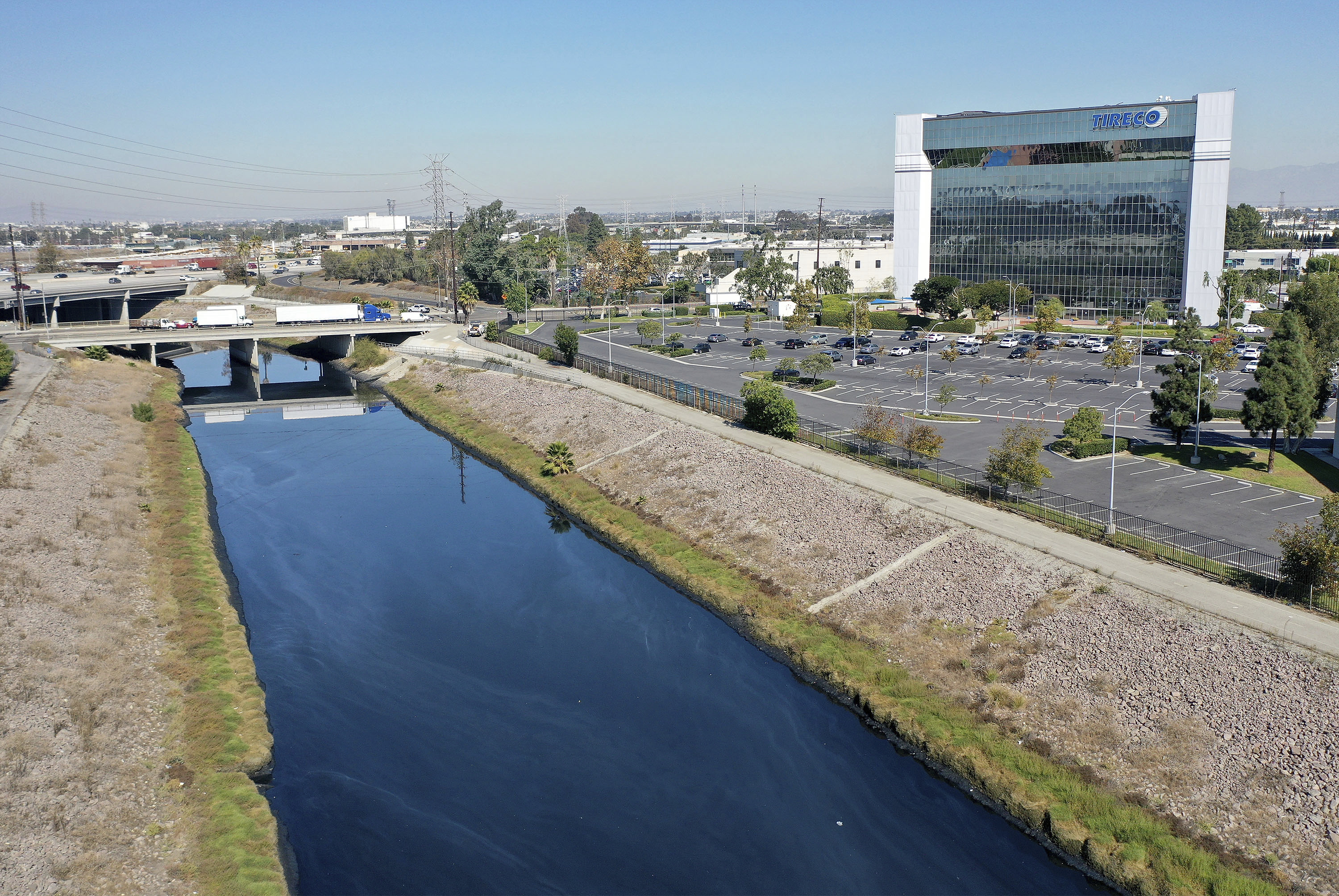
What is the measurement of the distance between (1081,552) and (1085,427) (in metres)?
13.5

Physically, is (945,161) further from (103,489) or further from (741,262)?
(103,489)

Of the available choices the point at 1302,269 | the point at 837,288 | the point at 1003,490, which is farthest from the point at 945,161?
the point at 1003,490

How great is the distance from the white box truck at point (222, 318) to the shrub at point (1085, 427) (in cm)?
6666

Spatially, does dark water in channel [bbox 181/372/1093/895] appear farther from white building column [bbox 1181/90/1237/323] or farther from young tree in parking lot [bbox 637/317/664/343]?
white building column [bbox 1181/90/1237/323]

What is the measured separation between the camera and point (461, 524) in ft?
145

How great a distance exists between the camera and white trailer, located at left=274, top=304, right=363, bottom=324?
3425 inches

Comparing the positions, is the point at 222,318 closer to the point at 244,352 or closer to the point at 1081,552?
the point at 244,352

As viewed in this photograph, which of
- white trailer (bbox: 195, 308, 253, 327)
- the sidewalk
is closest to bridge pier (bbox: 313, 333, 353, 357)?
white trailer (bbox: 195, 308, 253, 327)

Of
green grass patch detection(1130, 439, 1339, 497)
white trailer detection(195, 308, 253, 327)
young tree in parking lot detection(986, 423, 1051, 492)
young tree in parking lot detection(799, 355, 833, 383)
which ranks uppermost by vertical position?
white trailer detection(195, 308, 253, 327)

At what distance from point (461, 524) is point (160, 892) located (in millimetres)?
25567

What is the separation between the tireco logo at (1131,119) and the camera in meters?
87.4

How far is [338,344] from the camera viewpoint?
293 ft

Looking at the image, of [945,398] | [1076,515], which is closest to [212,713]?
[1076,515]

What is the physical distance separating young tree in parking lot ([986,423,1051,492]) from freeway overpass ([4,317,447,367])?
58537 millimetres
